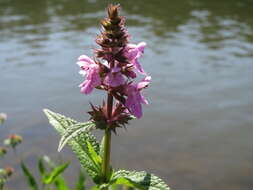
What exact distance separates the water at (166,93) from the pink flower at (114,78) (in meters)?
3.73

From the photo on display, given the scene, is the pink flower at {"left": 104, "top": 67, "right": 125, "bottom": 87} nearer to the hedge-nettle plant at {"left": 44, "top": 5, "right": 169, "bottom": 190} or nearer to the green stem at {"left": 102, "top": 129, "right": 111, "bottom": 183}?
the hedge-nettle plant at {"left": 44, "top": 5, "right": 169, "bottom": 190}

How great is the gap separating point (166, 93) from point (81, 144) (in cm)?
567

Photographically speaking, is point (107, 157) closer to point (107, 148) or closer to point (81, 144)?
point (107, 148)

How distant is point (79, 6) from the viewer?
1673cm

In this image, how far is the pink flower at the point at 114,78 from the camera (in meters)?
1.95

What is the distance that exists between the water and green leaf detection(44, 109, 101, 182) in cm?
335

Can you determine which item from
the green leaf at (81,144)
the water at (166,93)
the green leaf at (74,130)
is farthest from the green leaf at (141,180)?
the water at (166,93)

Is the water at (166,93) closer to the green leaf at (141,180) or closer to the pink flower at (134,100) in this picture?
the green leaf at (141,180)

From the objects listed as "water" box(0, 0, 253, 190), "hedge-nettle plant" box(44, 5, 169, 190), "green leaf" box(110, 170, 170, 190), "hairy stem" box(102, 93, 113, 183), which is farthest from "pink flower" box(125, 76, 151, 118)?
"water" box(0, 0, 253, 190)

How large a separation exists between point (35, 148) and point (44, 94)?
1926 mm

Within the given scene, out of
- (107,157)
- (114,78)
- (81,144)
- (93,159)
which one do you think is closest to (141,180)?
(107,157)

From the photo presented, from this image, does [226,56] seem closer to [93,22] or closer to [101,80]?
[93,22]

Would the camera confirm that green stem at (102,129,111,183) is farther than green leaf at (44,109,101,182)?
No

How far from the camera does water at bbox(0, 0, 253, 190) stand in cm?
589
